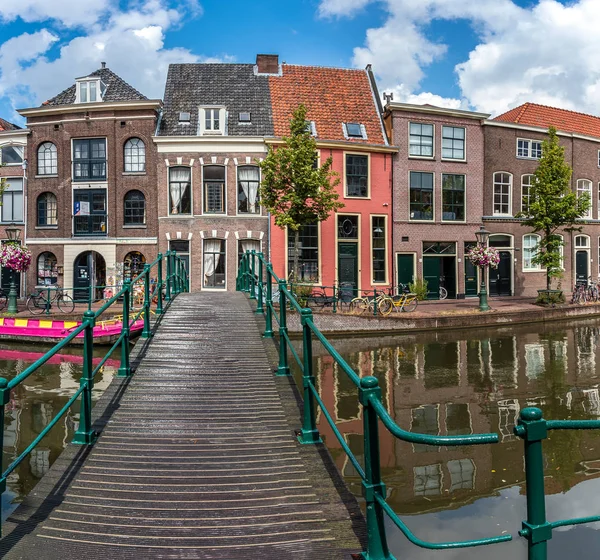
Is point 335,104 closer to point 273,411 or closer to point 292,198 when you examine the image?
point 292,198

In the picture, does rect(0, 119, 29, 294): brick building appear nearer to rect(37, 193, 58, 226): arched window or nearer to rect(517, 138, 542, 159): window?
rect(37, 193, 58, 226): arched window

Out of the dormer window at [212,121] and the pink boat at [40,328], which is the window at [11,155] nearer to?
the dormer window at [212,121]

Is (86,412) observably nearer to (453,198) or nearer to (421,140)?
(421,140)

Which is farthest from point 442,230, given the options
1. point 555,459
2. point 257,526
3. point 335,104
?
point 257,526

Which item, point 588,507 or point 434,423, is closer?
point 588,507

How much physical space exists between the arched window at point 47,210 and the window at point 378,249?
15.4m

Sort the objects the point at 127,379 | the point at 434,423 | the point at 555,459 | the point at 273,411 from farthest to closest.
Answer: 1. the point at 434,423
2. the point at 555,459
3. the point at 127,379
4. the point at 273,411

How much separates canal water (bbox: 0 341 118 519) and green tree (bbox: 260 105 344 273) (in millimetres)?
8825

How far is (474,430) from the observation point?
7504 millimetres

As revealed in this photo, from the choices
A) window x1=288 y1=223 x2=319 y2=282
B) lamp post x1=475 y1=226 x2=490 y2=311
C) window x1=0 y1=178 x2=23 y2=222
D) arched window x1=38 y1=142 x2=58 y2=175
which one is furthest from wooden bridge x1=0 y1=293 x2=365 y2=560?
window x1=0 y1=178 x2=23 y2=222

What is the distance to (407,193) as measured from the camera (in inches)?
971

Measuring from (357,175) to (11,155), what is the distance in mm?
17051

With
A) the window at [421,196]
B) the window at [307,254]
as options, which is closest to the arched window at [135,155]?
the window at [307,254]

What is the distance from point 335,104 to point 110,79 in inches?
443
